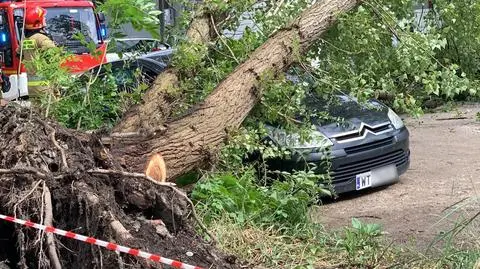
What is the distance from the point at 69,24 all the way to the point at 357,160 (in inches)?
304

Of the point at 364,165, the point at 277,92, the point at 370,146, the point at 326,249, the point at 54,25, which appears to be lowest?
the point at 326,249

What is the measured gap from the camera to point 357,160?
685cm

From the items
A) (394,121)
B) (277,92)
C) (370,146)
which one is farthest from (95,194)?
(394,121)

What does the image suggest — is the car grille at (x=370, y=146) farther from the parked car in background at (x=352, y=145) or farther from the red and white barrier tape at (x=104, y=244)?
the red and white barrier tape at (x=104, y=244)

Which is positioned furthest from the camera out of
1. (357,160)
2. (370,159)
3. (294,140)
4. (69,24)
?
(69,24)

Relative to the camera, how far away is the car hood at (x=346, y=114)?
695 cm

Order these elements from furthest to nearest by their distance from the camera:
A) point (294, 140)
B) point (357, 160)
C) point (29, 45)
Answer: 1. point (29, 45)
2. point (357, 160)
3. point (294, 140)

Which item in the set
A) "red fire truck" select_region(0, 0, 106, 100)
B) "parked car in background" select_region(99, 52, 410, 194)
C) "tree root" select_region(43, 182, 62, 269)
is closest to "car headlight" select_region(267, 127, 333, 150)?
"parked car in background" select_region(99, 52, 410, 194)

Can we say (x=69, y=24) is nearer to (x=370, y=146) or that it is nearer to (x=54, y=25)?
(x=54, y=25)

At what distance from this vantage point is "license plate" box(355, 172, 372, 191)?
684 cm

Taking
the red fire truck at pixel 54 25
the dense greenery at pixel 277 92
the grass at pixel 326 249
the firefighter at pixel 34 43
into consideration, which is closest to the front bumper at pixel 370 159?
the dense greenery at pixel 277 92

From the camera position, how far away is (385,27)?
698 centimetres

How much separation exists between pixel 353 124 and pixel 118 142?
258cm

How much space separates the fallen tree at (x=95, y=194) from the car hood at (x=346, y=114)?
1.63 m
